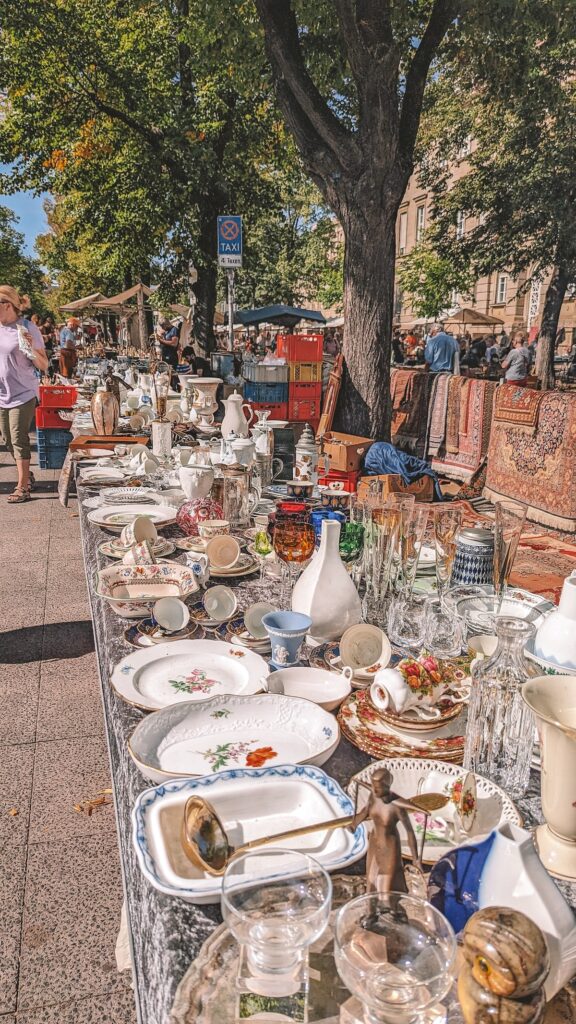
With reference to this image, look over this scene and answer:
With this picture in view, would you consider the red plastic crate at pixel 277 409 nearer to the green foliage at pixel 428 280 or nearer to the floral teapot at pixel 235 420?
the floral teapot at pixel 235 420

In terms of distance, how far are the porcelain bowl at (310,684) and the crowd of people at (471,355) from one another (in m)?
8.94

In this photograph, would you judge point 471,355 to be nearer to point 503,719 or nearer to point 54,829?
point 54,829

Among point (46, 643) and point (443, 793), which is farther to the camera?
point (46, 643)

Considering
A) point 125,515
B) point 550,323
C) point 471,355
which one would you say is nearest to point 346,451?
point 125,515

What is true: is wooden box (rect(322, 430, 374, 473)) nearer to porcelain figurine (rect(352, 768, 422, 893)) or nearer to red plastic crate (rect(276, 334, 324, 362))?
red plastic crate (rect(276, 334, 324, 362))

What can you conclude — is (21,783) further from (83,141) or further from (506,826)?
(83,141)

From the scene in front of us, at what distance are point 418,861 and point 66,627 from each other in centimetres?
348

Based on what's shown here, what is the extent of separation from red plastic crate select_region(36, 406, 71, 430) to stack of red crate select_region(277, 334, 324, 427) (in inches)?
139

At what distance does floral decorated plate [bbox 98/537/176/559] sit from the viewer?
2457 mm

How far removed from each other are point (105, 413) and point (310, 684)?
3751mm

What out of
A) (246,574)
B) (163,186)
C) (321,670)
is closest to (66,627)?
(246,574)

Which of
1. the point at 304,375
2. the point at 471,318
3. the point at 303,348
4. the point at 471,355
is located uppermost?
the point at 471,318

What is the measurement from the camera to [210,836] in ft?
3.29

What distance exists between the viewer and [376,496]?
2.26 m
